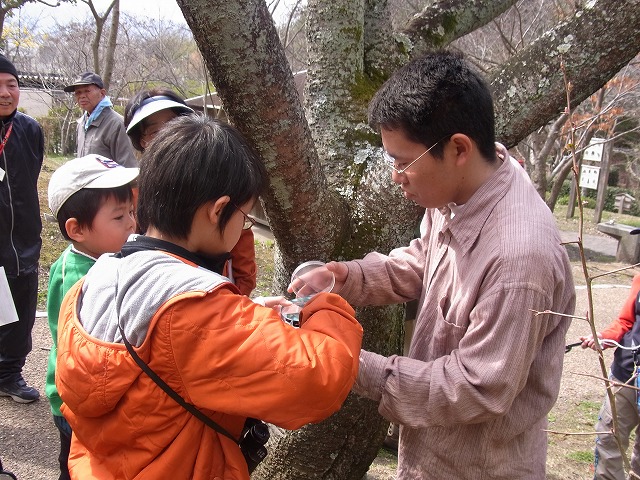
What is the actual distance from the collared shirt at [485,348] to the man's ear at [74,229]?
1159 millimetres

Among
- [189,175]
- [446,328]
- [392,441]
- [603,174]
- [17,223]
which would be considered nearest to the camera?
[189,175]

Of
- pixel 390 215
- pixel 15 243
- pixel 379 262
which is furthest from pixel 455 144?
pixel 15 243

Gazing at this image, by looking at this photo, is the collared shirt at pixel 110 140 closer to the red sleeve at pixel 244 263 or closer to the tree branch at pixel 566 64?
the red sleeve at pixel 244 263

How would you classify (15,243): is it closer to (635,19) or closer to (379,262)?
(379,262)

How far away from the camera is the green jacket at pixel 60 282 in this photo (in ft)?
6.89

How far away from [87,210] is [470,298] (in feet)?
4.59

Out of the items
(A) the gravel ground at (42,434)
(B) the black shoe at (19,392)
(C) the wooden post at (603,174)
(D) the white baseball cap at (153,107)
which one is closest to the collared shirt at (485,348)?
(D) the white baseball cap at (153,107)

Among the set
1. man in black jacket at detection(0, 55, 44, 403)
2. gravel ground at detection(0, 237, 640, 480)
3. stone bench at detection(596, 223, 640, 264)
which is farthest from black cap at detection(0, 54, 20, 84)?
stone bench at detection(596, 223, 640, 264)

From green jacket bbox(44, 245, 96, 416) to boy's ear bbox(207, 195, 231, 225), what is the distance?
897 mm

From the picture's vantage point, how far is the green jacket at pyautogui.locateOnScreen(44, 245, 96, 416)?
2102mm

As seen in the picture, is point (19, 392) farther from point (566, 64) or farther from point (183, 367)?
point (566, 64)

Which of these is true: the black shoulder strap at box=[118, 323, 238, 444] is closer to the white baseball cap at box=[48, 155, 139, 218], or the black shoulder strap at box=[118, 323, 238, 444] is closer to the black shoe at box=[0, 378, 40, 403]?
the white baseball cap at box=[48, 155, 139, 218]

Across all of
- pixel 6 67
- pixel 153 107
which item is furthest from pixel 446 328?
pixel 6 67

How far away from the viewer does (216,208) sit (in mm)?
1400
